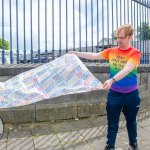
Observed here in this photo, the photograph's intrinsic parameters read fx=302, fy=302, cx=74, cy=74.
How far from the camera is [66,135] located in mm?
4863

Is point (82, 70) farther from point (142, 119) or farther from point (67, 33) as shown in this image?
point (142, 119)

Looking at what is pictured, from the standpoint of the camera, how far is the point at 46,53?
18.6ft

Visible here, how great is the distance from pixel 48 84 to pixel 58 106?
1704 mm

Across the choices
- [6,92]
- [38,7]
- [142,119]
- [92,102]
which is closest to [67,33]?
[38,7]

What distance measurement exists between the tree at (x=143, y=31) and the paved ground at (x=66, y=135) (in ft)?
9.01

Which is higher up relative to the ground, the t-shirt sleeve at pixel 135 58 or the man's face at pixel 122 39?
the man's face at pixel 122 39

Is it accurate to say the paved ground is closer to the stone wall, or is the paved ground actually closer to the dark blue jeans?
the stone wall

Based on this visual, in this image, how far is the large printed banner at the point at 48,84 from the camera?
11.6 feet

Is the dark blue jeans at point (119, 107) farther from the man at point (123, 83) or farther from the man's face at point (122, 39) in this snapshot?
the man's face at point (122, 39)

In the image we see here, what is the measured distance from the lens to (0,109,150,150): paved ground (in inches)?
173

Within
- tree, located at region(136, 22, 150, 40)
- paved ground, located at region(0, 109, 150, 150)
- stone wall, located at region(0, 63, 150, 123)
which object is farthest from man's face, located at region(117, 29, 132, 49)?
tree, located at region(136, 22, 150, 40)

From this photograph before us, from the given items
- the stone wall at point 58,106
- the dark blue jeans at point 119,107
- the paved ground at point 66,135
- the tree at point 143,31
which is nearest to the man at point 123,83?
the dark blue jeans at point 119,107

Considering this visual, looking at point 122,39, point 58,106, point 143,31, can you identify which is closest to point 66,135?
point 58,106

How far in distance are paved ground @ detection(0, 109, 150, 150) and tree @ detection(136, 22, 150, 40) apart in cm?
275
